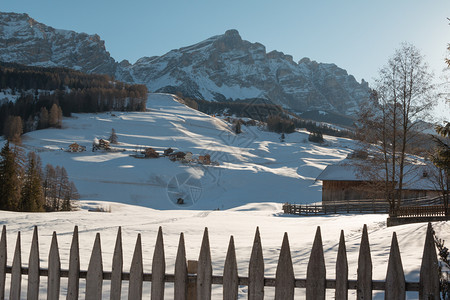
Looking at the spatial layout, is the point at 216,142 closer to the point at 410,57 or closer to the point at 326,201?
the point at 326,201

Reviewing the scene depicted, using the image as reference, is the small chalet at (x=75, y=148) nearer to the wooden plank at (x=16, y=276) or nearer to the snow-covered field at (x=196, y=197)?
the snow-covered field at (x=196, y=197)

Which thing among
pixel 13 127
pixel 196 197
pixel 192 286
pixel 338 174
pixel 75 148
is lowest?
pixel 196 197

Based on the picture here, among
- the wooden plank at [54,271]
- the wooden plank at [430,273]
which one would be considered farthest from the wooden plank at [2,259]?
the wooden plank at [430,273]

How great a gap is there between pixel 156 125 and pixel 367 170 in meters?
91.4

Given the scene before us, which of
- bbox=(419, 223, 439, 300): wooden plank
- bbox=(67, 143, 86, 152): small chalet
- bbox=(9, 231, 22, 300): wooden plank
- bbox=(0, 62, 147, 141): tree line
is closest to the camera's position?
bbox=(419, 223, 439, 300): wooden plank

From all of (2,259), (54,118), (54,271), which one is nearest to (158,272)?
(54,271)

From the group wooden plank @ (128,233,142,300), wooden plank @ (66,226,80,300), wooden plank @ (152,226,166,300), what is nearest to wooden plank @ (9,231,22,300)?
wooden plank @ (66,226,80,300)

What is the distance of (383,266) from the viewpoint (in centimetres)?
567

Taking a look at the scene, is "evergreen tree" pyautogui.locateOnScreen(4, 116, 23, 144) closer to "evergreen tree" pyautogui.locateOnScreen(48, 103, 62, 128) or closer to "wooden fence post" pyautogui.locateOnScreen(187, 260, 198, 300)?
"evergreen tree" pyautogui.locateOnScreen(48, 103, 62, 128)

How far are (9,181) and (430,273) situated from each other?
95.5 feet

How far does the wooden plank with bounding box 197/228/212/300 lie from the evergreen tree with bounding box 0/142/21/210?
1080 inches

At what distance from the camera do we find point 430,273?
2957mm

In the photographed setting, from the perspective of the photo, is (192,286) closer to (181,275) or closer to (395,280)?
(181,275)

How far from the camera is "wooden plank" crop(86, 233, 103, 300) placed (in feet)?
10.9
